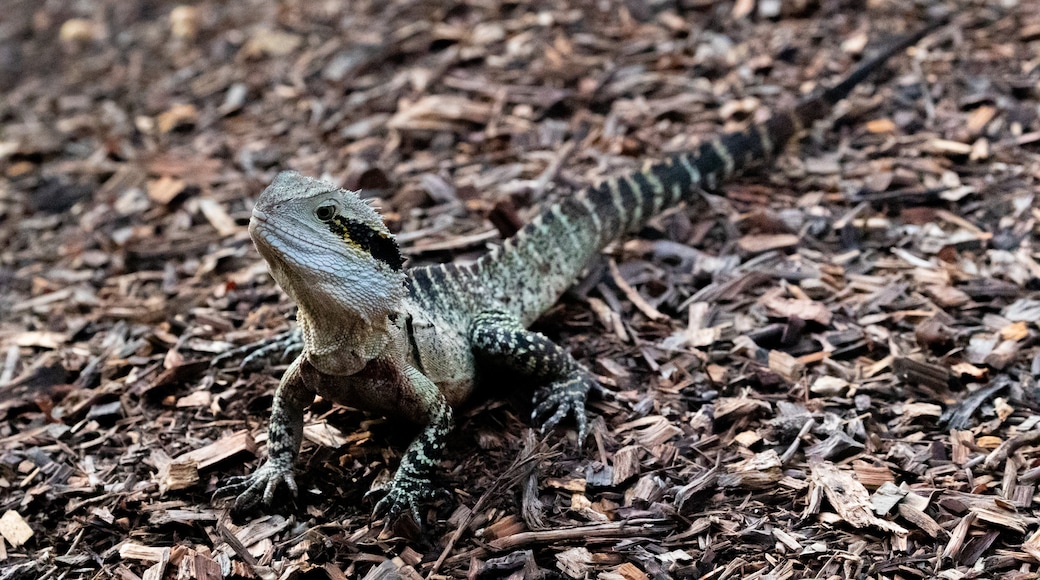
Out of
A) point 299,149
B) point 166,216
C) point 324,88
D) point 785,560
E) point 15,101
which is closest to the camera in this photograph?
point 785,560

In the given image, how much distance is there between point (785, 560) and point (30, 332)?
4.68m

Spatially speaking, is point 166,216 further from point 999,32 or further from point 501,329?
point 999,32

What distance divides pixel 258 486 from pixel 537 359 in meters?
1.46

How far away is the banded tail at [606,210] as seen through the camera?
5.00 m

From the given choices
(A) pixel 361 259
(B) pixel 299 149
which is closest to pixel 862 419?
A: (A) pixel 361 259

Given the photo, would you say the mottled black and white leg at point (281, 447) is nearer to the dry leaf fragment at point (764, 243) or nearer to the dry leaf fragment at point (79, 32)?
the dry leaf fragment at point (764, 243)

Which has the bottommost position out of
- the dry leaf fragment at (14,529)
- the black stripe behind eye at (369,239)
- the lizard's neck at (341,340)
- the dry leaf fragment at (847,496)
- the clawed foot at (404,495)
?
the dry leaf fragment at (847,496)

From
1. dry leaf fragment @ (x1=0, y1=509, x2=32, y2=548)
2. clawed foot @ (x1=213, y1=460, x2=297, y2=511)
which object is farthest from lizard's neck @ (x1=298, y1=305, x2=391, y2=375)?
dry leaf fragment @ (x1=0, y1=509, x2=32, y2=548)

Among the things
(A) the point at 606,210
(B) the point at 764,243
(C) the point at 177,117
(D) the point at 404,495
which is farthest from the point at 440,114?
(D) the point at 404,495

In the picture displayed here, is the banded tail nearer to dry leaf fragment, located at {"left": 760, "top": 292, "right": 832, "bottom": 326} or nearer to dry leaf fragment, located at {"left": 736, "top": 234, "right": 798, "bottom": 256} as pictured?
dry leaf fragment, located at {"left": 736, "top": 234, "right": 798, "bottom": 256}

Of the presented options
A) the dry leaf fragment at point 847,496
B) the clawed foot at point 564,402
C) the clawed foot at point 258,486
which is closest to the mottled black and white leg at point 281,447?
the clawed foot at point 258,486

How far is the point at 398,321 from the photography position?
4160 millimetres

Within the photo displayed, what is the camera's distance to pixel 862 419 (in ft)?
14.1

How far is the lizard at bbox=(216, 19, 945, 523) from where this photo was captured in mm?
3764
